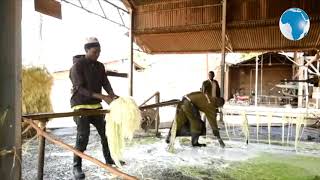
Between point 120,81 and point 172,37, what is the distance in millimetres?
7410

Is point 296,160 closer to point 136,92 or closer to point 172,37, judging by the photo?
point 172,37

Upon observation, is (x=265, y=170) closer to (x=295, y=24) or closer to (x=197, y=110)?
(x=197, y=110)

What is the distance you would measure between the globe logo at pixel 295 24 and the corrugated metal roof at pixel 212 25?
2.10 metres

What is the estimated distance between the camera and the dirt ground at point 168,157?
512cm

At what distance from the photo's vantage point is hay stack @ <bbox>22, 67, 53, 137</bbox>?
750cm

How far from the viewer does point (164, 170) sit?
5395mm

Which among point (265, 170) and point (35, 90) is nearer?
point (265, 170)

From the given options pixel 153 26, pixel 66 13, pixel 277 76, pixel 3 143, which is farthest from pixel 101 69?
pixel 277 76

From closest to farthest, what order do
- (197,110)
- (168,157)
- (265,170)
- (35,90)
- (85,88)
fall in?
(85,88) < (265,170) < (168,157) < (197,110) < (35,90)

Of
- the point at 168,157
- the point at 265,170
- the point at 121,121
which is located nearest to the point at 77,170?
the point at 121,121

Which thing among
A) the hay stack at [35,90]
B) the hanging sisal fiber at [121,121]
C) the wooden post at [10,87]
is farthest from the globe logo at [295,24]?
the wooden post at [10,87]

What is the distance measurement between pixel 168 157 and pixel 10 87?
4.13 m

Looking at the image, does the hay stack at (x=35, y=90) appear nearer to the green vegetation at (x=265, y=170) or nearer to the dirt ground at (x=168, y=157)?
the dirt ground at (x=168, y=157)

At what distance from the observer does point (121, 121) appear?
390 centimetres
